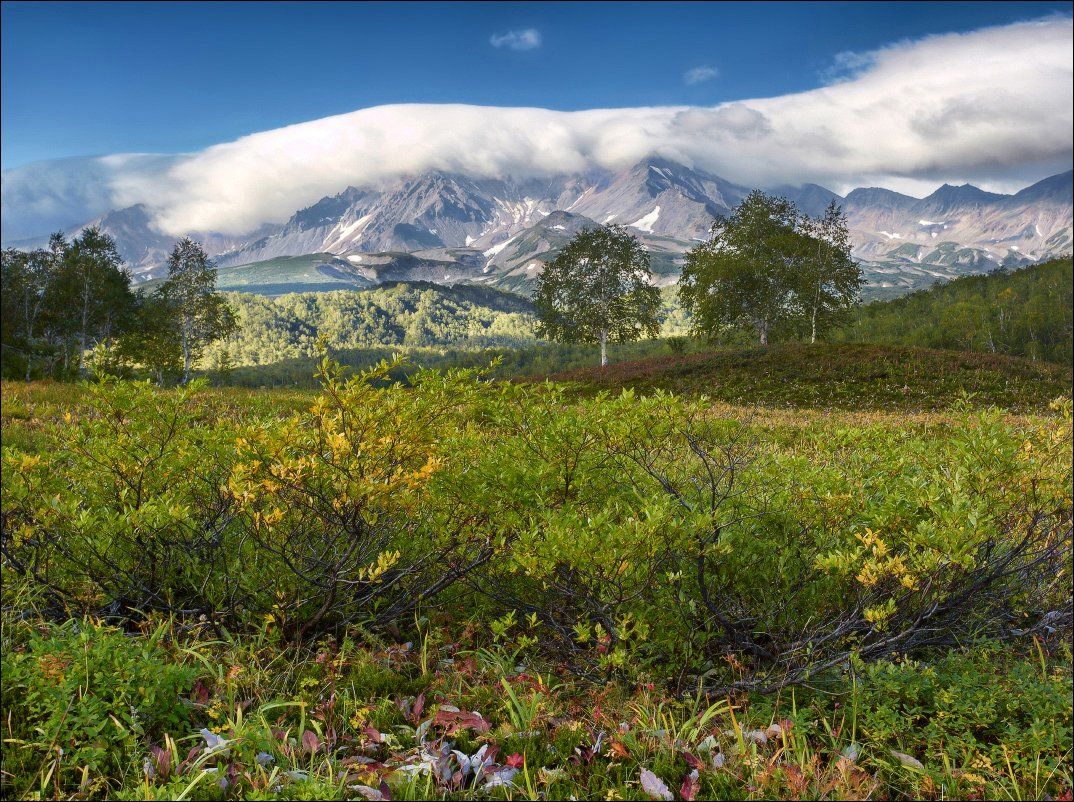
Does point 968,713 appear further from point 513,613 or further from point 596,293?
point 596,293

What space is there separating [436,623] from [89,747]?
2.29 m

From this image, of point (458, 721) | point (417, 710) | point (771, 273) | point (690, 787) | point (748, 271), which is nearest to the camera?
point (690, 787)

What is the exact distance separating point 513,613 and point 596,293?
182 feet

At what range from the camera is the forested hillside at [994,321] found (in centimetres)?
8275

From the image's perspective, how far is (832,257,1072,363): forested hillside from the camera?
3258 inches

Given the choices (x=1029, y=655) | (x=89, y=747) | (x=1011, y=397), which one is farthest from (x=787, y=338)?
(x=89, y=747)

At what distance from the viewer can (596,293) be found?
58000 mm

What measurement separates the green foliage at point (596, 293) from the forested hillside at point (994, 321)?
32.5 metres

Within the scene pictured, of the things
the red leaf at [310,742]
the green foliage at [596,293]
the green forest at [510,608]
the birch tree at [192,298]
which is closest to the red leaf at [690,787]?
the green forest at [510,608]

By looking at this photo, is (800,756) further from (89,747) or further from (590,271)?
(590,271)

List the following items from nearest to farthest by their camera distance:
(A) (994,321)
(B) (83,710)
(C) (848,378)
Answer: (B) (83,710) < (C) (848,378) < (A) (994,321)

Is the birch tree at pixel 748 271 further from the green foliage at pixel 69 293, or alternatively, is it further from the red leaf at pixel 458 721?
the green foliage at pixel 69 293

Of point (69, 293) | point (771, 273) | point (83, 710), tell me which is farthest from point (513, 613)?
point (69, 293)

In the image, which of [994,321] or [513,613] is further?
[994,321]
